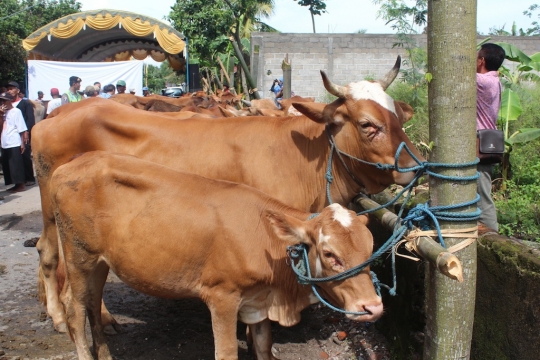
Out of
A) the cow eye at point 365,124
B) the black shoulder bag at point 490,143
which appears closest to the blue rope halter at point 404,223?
the cow eye at point 365,124

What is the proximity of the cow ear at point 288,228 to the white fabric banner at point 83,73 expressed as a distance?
712 inches

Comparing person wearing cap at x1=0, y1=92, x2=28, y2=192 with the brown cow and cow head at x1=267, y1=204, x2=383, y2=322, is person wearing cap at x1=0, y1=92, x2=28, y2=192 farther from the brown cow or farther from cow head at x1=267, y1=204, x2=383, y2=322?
cow head at x1=267, y1=204, x2=383, y2=322

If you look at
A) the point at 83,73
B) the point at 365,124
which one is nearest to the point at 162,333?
the point at 365,124

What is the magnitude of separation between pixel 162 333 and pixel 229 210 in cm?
195

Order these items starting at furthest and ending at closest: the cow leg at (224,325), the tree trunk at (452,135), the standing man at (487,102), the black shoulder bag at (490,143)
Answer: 1. the standing man at (487,102)
2. the black shoulder bag at (490,143)
3. the cow leg at (224,325)
4. the tree trunk at (452,135)

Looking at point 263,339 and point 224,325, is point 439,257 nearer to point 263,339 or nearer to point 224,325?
point 224,325

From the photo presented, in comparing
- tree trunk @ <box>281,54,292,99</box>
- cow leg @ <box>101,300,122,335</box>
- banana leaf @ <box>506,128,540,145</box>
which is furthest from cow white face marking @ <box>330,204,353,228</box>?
tree trunk @ <box>281,54,292,99</box>

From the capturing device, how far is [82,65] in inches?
806

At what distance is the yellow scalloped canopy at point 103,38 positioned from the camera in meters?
22.3

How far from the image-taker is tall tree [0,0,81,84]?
24.5m

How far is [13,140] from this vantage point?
11859 millimetres

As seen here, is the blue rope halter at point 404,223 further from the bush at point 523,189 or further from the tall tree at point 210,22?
the tall tree at point 210,22

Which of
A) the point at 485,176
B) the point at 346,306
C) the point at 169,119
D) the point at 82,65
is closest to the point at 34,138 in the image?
the point at 169,119

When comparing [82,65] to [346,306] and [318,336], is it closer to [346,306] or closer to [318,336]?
[318,336]
